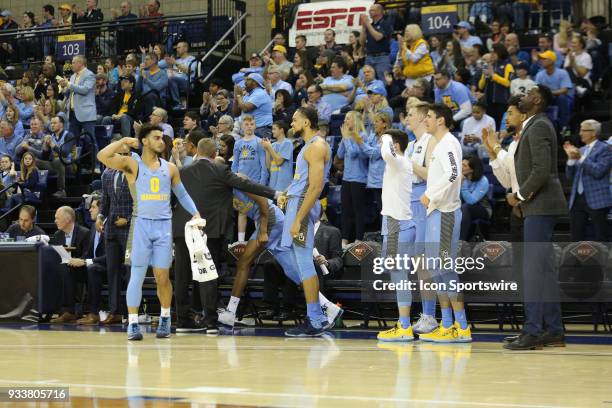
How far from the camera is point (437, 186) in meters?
9.92

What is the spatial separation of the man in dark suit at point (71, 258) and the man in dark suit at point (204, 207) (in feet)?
6.65

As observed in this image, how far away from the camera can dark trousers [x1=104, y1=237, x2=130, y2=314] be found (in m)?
12.6

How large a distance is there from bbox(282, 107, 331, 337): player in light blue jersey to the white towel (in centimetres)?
80

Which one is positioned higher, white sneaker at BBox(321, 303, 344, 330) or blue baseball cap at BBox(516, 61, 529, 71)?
blue baseball cap at BBox(516, 61, 529, 71)

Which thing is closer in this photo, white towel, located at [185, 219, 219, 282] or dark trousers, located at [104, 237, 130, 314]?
white towel, located at [185, 219, 219, 282]

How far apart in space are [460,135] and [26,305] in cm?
624

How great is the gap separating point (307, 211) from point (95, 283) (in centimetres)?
371

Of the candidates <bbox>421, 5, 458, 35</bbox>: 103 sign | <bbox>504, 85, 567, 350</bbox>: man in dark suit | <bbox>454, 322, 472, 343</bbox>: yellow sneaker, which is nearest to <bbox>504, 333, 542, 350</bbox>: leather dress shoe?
<bbox>504, 85, 567, 350</bbox>: man in dark suit

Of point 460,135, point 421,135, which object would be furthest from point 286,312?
point 460,135

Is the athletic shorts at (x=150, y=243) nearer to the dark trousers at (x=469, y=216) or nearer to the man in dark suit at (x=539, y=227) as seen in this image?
the man in dark suit at (x=539, y=227)

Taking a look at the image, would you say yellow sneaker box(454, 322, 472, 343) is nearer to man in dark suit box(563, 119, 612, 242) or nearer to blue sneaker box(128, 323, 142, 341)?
blue sneaker box(128, 323, 142, 341)

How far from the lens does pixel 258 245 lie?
38.7ft

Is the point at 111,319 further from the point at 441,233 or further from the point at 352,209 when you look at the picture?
the point at 441,233

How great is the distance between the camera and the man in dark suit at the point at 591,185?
13.0m
